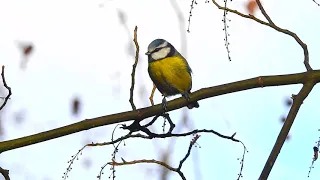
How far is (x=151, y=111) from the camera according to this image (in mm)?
2055

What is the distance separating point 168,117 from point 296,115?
51cm

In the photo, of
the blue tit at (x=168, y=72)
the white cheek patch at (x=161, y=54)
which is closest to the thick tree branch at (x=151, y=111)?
the blue tit at (x=168, y=72)

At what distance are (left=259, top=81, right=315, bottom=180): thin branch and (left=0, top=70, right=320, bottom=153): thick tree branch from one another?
39mm

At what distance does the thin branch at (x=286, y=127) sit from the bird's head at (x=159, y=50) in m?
1.64

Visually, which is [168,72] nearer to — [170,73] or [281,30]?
[170,73]

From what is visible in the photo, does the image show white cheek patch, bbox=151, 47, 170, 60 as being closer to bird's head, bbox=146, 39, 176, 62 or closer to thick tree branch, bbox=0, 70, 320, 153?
bird's head, bbox=146, 39, 176, 62

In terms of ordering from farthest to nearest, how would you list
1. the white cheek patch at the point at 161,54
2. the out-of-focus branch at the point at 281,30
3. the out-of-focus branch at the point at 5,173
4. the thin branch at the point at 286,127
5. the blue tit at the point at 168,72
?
the white cheek patch at the point at 161,54 → the blue tit at the point at 168,72 → the out-of-focus branch at the point at 281,30 → the out-of-focus branch at the point at 5,173 → the thin branch at the point at 286,127

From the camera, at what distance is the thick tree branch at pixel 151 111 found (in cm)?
191

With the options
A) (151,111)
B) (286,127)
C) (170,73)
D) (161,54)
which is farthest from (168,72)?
(286,127)

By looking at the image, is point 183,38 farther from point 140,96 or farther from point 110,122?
point 110,122

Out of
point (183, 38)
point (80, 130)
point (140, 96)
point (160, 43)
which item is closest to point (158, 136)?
point (80, 130)

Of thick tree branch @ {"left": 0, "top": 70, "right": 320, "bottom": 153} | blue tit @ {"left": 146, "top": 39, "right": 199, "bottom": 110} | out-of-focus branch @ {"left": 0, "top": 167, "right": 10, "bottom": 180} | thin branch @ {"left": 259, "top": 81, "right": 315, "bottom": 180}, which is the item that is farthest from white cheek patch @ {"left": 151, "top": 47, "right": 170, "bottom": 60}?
out-of-focus branch @ {"left": 0, "top": 167, "right": 10, "bottom": 180}

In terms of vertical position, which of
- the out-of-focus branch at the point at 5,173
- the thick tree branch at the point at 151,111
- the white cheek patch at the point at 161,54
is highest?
the white cheek patch at the point at 161,54

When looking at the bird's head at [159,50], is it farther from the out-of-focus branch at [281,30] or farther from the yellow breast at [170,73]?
the out-of-focus branch at [281,30]
